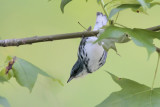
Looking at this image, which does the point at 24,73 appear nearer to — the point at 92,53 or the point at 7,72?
the point at 7,72

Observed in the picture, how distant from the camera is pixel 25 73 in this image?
0.71 m

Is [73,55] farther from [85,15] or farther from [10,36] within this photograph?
[10,36]

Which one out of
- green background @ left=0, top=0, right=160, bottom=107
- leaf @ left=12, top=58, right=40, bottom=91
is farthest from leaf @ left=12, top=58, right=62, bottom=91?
green background @ left=0, top=0, right=160, bottom=107

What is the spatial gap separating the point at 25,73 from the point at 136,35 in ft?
0.84

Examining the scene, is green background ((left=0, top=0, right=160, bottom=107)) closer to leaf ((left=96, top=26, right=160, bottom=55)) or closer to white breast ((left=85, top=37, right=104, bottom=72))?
white breast ((left=85, top=37, right=104, bottom=72))

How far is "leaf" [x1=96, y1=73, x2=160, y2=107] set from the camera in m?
0.65

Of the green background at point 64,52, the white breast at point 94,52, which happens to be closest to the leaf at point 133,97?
the white breast at point 94,52

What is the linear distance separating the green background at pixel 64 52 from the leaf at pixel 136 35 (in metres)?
1.23

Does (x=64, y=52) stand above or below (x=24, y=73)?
below

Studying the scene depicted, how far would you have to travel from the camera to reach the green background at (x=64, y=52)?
1850mm

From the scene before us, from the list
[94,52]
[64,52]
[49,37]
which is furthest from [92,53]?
[64,52]

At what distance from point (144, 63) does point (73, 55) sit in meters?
0.41

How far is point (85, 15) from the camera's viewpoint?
1.83 metres

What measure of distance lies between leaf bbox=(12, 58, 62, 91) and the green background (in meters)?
1.11
